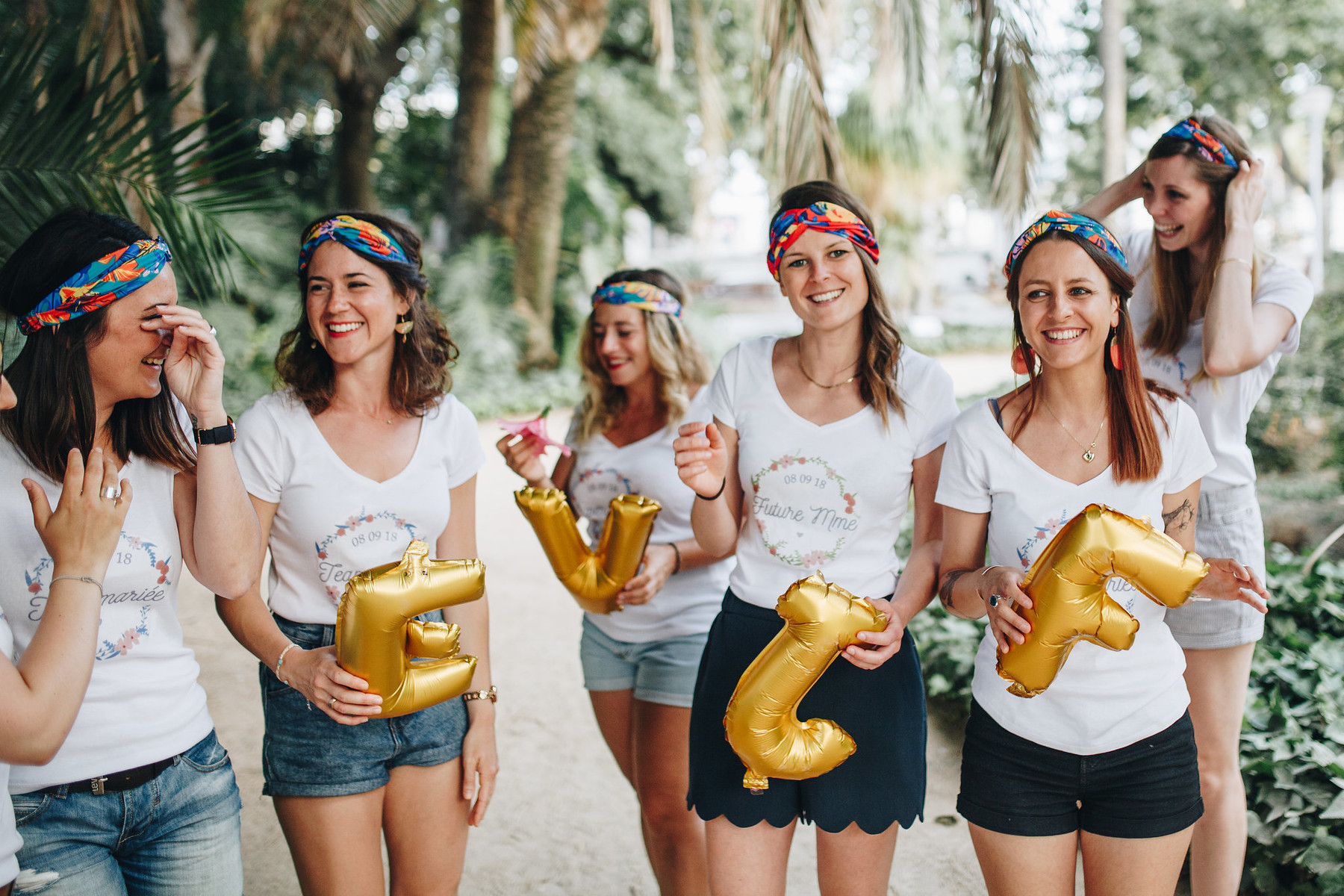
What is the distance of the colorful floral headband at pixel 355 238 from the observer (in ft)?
7.41

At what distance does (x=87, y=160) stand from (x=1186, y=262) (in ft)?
10.6

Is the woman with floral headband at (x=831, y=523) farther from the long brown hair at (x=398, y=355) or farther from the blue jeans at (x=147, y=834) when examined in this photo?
the blue jeans at (x=147, y=834)

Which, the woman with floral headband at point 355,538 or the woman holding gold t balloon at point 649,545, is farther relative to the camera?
the woman holding gold t balloon at point 649,545

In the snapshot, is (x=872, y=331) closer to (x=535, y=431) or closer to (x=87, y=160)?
(x=535, y=431)

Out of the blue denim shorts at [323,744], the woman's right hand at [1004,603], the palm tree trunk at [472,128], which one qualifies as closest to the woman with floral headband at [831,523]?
the woman's right hand at [1004,603]

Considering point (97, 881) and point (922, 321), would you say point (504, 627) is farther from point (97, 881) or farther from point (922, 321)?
point (922, 321)

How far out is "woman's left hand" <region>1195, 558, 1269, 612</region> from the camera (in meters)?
1.95

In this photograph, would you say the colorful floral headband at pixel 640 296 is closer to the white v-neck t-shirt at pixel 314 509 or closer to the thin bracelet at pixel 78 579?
the white v-neck t-shirt at pixel 314 509

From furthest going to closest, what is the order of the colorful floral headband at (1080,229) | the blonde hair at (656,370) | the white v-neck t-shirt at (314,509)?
the blonde hair at (656,370) → the white v-neck t-shirt at (314,509) → the colorful floral headband at (1080,229)

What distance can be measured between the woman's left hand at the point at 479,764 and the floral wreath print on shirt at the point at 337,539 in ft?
1.53

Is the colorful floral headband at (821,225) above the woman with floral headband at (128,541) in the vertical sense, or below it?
above

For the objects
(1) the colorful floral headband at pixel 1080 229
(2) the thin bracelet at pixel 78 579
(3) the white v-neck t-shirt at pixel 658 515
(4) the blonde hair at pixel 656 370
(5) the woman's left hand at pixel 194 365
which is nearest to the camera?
(2) the thin bracelet at pixel 78 579

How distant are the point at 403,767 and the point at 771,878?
917 millimetres

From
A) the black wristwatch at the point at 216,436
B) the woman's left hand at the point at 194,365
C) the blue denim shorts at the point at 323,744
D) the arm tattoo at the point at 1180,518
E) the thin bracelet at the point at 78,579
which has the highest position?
the woman's left hand at the point at 194,365
